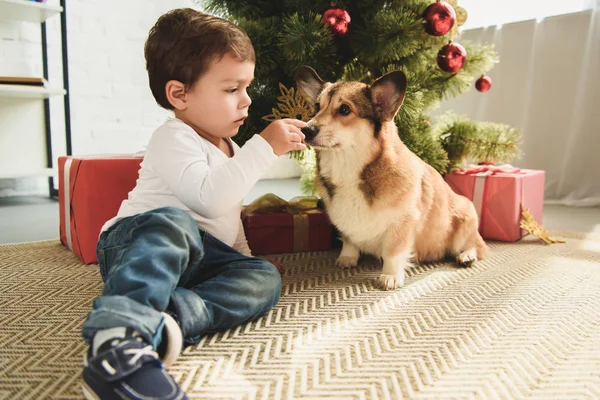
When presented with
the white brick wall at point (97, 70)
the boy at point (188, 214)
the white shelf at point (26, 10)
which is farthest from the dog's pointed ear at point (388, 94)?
the white brick wall at point (97, 70)

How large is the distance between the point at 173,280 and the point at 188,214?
0.17m

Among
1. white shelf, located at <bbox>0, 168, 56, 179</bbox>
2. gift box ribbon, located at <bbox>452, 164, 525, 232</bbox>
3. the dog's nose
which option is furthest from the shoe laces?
white shelf, located at <bbox>0, 168, 56, 179</bbox>

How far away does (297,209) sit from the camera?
5.40ft

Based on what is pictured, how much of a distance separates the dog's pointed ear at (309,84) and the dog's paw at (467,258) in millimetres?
689

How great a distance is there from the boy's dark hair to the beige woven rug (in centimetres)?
56

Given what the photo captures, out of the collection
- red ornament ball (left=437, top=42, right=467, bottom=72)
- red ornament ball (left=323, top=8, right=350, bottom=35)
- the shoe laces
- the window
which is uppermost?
the window

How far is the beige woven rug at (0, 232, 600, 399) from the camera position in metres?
0.68

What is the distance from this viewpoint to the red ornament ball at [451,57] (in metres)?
1.58

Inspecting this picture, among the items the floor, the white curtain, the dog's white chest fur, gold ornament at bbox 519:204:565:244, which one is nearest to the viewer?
the dog's white chest fur

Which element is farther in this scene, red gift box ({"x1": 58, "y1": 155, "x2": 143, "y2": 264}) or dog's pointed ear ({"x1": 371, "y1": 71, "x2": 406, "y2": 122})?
red gift box ({"x1": 58, "y1": 155, "x2": 143, "y2": 264})

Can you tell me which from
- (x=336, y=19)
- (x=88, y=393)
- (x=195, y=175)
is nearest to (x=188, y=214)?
(x=195, y=175)

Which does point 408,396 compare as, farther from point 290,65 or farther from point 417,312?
point 290,65

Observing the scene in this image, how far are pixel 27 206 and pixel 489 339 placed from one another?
2.56m

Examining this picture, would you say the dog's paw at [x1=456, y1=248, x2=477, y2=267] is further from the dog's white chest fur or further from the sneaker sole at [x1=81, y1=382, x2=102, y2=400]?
the sneaker sole at [x1=81, y1=382, x2=102, y2=400]
